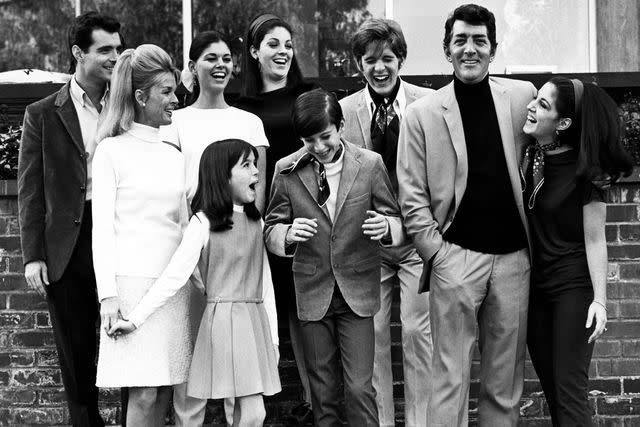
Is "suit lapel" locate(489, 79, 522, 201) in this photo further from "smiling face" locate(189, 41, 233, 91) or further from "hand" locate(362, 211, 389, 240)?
"smiling face" locate(189, 41, 233, 91)

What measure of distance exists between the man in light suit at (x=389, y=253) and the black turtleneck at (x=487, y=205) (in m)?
0.42

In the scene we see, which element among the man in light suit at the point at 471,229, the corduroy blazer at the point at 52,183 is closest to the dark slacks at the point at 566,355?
the man in light suit at the point at 471,229

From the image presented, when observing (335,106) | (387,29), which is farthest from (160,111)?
(387,29)

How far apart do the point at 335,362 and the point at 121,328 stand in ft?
3.72

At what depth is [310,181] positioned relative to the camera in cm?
626

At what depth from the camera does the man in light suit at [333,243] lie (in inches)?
241

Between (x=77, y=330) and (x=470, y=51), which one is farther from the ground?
(x=470, y=51)

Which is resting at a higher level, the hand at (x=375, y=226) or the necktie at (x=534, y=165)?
the necktie at (x=534, y=165)

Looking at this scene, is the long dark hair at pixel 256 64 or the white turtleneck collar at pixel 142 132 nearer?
the white turtleneck collar at pixel 142 132

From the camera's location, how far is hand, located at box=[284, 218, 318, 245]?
597 cm

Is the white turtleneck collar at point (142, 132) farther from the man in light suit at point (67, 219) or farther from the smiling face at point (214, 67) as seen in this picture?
the smiling face at point (214, 67)

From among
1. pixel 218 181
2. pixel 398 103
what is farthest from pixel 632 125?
pixel 218 181

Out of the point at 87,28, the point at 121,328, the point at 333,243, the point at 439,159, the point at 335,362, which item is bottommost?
the point at 335,362

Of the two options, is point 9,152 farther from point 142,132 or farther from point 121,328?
point 121,328
